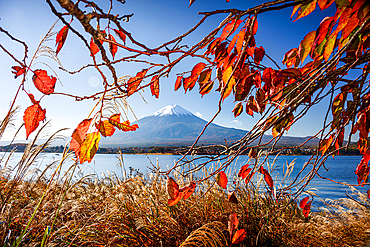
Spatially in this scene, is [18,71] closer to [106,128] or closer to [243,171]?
[106,128]

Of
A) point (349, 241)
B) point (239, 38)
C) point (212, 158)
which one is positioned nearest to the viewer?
point (239, 38)

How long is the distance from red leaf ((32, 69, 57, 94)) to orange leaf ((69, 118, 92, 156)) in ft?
0.52

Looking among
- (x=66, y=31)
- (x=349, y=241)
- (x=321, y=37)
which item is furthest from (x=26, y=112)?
(x=349, y=241)

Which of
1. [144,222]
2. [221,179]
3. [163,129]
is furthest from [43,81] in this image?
[163,129]

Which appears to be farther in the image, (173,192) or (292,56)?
(292,56)

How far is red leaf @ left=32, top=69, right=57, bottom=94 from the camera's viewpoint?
20.6 inches

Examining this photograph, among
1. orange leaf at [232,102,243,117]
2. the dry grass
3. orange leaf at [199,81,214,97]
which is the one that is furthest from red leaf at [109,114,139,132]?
the dry grass

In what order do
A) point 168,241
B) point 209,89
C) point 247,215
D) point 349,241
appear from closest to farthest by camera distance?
point 209,89, point 168,241, point 247,215, point 349,241

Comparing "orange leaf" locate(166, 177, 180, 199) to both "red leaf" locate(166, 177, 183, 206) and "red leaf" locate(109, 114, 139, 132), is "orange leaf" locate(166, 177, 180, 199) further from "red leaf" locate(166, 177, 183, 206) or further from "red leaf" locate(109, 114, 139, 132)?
"red leaf" locate(109, 114, 139, 132)

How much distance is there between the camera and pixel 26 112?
1.82ft

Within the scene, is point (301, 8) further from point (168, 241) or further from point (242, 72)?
point (168, 241)

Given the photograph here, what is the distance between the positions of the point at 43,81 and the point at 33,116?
121 mm

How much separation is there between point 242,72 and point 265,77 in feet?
0.31

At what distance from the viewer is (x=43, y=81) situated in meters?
0.54
